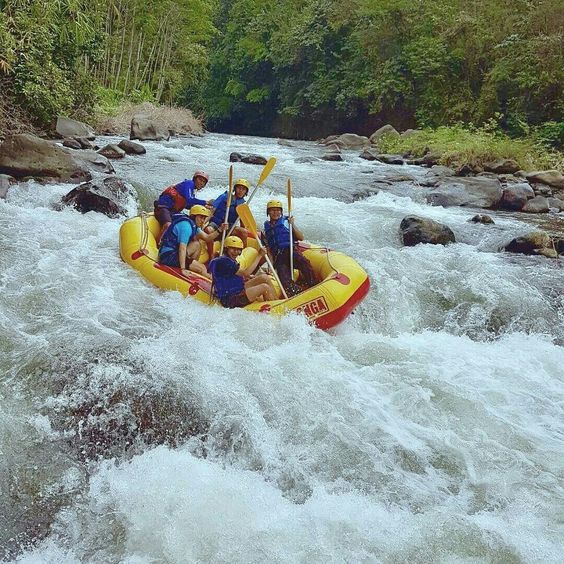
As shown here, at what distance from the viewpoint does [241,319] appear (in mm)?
4770

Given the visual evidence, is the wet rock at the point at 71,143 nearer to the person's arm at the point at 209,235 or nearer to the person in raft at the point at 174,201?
the person in raft at the point at 174,201

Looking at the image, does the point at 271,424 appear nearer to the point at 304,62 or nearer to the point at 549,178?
the point at 549,178

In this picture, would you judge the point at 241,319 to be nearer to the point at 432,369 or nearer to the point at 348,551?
the point at 432,369

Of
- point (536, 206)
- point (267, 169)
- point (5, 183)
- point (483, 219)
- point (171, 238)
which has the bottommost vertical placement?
point (5, 183)

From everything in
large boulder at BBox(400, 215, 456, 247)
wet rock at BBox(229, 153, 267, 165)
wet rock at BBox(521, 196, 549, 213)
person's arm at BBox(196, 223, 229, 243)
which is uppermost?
wet rock at BBox(521, 196, 549, 213)

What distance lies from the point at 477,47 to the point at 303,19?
35.5 feet

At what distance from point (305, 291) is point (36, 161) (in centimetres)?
578

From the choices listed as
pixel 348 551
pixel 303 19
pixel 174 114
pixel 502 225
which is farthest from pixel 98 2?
pixel 303 19

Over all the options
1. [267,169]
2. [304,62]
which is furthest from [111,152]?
[304,62]

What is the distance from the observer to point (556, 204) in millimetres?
10188

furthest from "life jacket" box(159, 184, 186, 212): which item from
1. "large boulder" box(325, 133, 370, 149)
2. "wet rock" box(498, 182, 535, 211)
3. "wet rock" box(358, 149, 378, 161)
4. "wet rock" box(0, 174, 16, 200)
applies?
"large boulder" box(325, 133, 370, 149)

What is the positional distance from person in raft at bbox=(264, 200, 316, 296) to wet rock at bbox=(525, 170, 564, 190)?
7647 mm

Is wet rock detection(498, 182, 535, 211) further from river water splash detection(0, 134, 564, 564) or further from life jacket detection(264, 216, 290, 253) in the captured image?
life jacket detection(264, 216, 290, 253)

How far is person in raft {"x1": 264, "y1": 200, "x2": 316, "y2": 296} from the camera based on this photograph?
570 centimetres
